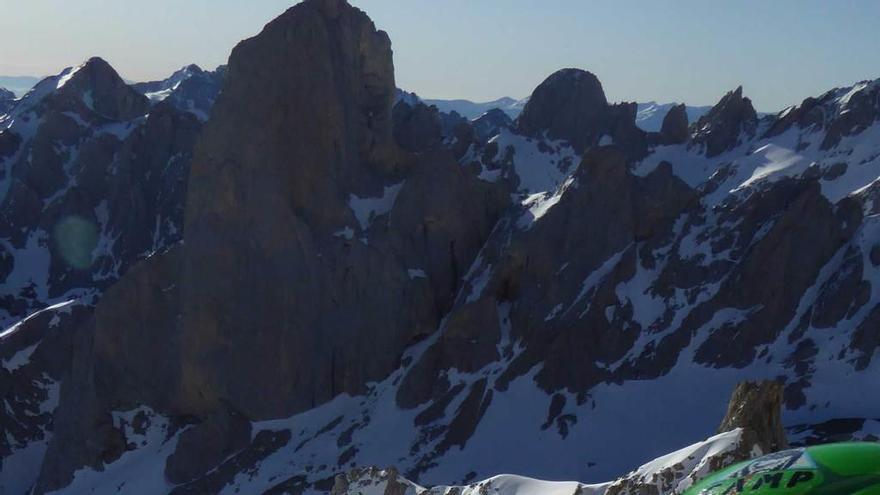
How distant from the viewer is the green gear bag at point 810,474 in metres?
12.1

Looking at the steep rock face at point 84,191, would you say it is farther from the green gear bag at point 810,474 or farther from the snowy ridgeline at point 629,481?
the green gear bag at point 810,474

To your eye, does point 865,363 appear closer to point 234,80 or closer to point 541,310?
point 541,310

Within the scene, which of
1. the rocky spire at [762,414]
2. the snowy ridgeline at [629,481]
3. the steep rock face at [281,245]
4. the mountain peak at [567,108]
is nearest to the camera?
the snowy ridgeline at [629,481]

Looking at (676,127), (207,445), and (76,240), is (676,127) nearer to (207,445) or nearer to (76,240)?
(207,445)

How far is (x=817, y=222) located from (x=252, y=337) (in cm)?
4829

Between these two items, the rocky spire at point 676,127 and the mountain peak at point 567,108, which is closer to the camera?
the rocky spire at point 676,127

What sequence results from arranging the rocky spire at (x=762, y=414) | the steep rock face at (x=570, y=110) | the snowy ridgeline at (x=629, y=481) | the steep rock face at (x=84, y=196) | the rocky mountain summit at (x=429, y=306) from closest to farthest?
1. the snowy ridgeline at (x=629, y=481)
2. the rocky spire at (x=762, y=414)
3. the rocky mountain summit at (x=429, y=306)
4. the steep rock face at (x=570, y=110)
5. the steep rock face at (x=84, y=196)

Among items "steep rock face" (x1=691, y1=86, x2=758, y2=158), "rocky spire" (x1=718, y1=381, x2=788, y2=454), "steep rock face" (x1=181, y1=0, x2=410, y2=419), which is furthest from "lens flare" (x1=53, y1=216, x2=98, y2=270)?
"rocky spire" (x1=718, y1=381, x2=788, y2=454)

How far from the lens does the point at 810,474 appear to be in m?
12.5

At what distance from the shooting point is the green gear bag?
12141mm

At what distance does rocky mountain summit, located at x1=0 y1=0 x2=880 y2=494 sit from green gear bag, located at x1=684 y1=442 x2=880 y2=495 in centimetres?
4439

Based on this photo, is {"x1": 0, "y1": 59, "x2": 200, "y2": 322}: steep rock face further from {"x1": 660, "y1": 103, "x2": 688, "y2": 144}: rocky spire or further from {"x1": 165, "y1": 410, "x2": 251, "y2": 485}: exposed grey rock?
{"x1": 660, "y1": 103, "x2": 688, "y2": 144}: rocky spire

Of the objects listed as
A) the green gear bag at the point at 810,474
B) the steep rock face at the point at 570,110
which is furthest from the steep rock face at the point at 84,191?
the green gear bag at the point at 810,474

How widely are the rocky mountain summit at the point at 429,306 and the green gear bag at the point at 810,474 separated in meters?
44.4
